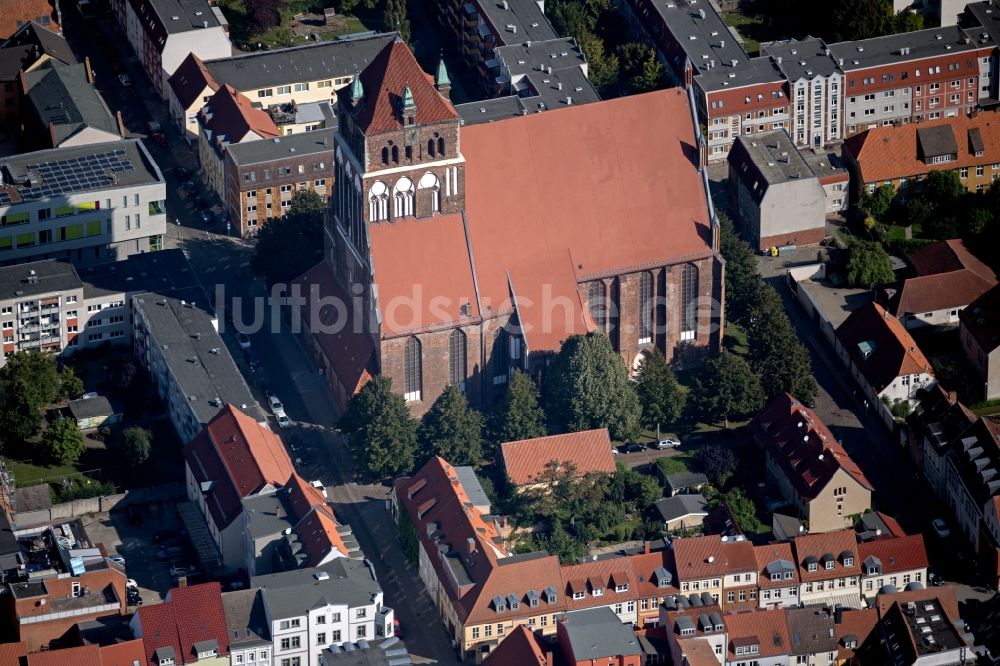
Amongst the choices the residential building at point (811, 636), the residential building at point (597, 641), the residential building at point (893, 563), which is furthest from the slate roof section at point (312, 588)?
the residential building at point (893, 563)

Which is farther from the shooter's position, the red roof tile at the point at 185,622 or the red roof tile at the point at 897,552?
the red roof tile at the point at 897,552

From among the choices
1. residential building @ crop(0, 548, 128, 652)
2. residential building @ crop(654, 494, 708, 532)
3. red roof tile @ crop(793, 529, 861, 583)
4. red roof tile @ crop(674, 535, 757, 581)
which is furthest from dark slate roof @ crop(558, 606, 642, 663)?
residential building @ crop(0, 548, 128, 652)

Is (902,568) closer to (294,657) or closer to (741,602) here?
(741,602)

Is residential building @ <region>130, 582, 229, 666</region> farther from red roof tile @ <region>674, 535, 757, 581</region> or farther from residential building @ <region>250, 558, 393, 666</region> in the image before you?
red roof tile @ <region>674, 535, 757, 581</region>

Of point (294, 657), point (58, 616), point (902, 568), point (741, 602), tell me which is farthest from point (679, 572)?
point (58, 616)

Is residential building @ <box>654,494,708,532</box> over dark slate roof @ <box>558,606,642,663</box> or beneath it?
beneath

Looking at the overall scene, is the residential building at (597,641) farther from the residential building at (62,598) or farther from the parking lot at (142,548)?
the residential building at (62,598)
